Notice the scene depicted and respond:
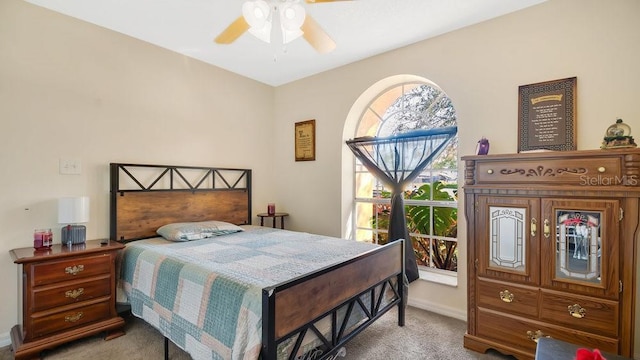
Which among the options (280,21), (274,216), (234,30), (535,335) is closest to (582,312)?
(535,335)

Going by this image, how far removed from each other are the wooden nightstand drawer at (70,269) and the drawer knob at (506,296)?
3.01m

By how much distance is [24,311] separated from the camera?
6.55 ft

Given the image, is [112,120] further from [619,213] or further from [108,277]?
[619,213]

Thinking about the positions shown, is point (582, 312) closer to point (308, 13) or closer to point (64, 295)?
point (308, 13)

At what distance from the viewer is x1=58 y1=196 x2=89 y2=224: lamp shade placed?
230 centimetres

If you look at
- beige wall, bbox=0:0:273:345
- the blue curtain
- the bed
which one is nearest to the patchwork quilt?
the bed

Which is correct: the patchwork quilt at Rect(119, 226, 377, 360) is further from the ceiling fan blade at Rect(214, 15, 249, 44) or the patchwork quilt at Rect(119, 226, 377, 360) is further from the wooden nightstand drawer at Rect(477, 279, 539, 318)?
the ceiling fan blade at Rect(214, 15, 249, 44)

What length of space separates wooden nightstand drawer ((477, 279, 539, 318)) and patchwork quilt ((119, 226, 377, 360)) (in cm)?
91

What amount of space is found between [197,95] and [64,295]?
7.49 feet

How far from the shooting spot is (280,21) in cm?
196

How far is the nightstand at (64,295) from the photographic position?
2000 mm

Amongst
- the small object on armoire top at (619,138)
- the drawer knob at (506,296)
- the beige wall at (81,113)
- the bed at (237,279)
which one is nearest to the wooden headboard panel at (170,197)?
the bed at (237,279)

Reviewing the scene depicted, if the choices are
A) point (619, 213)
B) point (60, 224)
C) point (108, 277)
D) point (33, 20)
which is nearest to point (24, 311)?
point (108, 277)

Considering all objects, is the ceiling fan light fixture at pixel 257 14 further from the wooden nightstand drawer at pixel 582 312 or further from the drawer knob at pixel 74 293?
the wooden nightstand drawer at pixel 582 312
